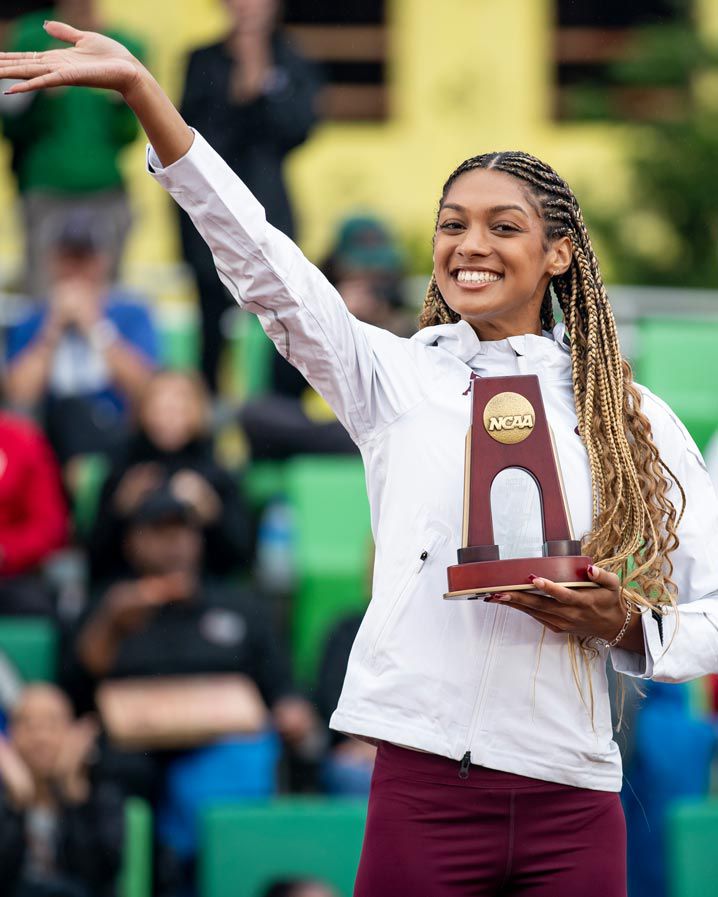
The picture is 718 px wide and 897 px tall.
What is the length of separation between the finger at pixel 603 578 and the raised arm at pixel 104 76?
887 mm

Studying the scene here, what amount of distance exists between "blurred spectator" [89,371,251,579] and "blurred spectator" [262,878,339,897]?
5.87 ft

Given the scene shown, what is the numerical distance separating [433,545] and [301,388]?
506cm

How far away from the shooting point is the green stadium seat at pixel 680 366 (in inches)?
328

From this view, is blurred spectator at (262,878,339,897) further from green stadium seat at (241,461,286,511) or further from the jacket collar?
the jacket collar

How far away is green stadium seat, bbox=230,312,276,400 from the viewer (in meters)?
8.18

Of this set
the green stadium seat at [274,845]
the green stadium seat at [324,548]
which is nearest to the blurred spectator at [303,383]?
the green stadium seat at [324,548]

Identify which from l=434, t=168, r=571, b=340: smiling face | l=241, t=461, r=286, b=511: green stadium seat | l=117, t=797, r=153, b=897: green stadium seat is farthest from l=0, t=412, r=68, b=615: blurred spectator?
l=434, t=168, r=571, b=340: smiling face

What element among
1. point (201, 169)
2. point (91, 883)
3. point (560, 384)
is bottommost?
point (91, 883)

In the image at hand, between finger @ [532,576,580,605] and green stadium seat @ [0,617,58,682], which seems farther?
green stadium seat @ [0,617,58,682]

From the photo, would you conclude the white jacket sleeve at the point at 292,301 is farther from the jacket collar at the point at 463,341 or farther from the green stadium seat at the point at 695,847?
the green stadium seat at the point at 695,847

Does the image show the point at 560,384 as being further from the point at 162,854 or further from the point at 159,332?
the point at 159,332

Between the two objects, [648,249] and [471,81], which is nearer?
[648,249]

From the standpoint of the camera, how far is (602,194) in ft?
38.7

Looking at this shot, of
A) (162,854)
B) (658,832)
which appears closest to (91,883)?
(162,854)
